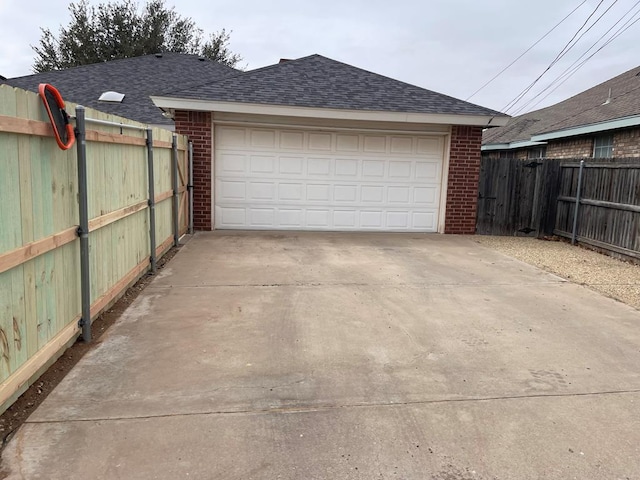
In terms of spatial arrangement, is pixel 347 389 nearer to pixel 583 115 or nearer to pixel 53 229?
pixel 53 229

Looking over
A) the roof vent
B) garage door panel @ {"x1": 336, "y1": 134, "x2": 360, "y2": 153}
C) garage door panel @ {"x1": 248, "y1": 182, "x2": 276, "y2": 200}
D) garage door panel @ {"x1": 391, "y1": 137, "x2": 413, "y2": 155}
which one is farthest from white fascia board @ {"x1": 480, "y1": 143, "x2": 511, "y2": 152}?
the roof vent

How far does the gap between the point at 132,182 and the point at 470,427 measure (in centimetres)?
452

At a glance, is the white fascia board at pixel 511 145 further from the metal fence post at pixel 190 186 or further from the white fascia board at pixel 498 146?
the metal fence post at pixel 190 186

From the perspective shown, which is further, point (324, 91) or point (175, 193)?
point (324, 91)

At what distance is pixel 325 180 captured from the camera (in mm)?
11117

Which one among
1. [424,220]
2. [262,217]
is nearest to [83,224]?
[262,217]

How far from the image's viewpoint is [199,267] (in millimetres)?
7152

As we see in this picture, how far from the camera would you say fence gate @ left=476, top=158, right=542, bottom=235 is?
11492 millimetres

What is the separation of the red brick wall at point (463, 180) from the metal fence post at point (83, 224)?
8743 millimetres

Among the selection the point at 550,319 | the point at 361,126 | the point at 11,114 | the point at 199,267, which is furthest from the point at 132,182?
the point at 361,126

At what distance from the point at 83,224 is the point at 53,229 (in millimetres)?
444

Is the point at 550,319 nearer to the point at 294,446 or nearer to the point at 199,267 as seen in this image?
the point at 294,446

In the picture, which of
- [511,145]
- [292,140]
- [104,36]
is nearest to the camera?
[292,140]

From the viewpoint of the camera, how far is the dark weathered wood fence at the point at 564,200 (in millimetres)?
8867
